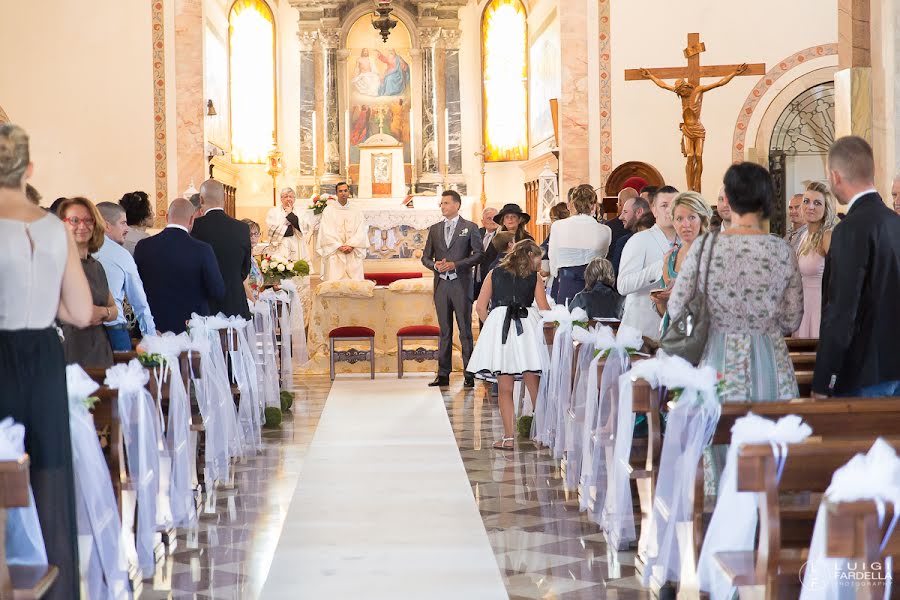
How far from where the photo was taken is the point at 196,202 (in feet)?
33.0

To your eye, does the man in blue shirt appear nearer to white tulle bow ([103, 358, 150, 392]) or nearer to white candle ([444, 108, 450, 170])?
white tulle bow ([103, 358, 150, 392])

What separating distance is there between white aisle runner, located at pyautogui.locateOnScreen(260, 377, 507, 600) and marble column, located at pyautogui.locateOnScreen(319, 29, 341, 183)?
11066mm

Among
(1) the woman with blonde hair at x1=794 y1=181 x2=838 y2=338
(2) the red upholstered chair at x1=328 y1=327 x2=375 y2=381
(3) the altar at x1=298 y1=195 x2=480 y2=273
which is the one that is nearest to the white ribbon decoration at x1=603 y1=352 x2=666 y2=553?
(1) the woman with blonde hair at x1=794 y1=181 x2=838 y2=338

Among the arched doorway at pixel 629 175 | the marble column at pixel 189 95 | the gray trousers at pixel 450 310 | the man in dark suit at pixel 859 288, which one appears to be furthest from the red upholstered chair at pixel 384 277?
the man in dark suit at pixel 859 288

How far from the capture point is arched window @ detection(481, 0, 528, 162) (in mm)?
19266

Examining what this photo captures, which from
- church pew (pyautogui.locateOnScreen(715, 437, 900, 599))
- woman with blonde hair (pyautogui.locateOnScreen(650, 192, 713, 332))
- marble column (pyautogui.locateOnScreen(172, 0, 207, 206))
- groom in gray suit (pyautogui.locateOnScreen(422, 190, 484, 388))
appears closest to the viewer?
church pew (pyautogui.locateOnScreen(715, 437, 900, 599))

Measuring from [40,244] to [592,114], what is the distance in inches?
456

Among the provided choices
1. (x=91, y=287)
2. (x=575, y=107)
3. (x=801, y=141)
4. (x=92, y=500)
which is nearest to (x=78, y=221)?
(x=91, y=287)

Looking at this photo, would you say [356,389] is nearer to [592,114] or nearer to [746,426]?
[592,114]

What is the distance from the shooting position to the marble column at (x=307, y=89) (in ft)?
65.3

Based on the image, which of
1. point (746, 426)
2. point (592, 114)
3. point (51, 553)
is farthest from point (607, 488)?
point (592, 114)

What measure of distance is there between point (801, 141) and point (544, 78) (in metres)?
4.32

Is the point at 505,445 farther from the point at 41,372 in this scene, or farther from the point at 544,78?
the point at 544,78

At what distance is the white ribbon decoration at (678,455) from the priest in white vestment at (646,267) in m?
1.81
